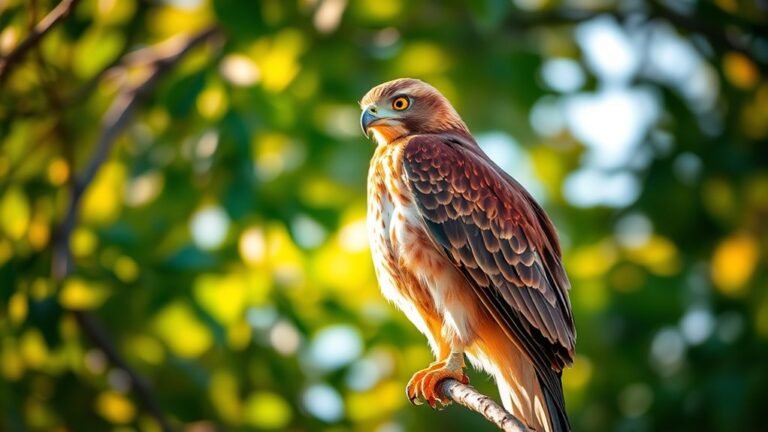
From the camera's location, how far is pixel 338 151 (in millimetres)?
9680

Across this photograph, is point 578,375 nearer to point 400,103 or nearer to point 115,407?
point 115,407

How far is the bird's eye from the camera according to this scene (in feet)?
18.9

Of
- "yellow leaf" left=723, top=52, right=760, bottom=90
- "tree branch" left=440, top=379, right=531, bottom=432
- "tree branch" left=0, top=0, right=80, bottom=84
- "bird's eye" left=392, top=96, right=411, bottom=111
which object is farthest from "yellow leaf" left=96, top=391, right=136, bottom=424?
"yellow leaf" left=723, top=52, right=760, bottom=90

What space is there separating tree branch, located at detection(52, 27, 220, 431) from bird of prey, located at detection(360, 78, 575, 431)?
256 cm

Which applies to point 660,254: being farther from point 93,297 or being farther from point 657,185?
point 93,297

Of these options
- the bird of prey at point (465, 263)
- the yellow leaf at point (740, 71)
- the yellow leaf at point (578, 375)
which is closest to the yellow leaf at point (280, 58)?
the yellow leaf at point (578, 375)

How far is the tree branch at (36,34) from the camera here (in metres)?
5.09

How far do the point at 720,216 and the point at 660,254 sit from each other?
24.6 inches

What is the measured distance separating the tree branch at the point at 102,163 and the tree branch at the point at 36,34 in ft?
4.88

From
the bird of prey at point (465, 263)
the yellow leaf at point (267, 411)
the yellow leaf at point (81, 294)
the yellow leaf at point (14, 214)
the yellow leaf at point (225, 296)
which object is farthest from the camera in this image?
the yellow leaf at point (267, 411)

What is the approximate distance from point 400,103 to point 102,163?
2782 mm

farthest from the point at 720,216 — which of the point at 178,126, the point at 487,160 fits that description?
the point at 487,160

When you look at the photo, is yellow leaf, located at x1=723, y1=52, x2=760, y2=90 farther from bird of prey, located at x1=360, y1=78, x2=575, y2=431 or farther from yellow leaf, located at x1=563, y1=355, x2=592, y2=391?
bird of prey, located at x1=360, y1=78, x2=575, y2=431

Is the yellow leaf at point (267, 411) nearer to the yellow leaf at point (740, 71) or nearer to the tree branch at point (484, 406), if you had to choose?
the tree branch at point (484, 406)
